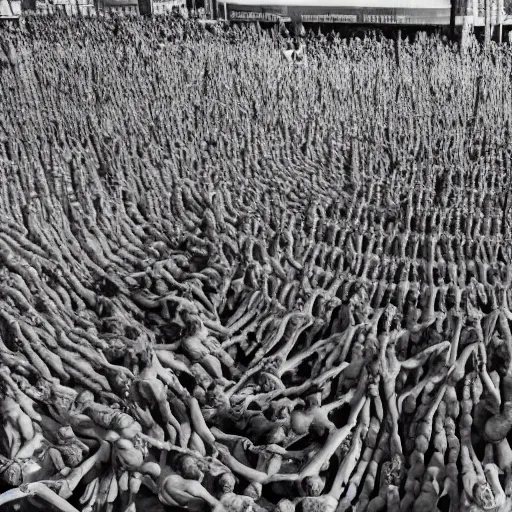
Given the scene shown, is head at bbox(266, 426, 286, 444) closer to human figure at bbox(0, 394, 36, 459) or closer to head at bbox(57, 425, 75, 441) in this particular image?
head at bbox(57, 425, 75, 441)

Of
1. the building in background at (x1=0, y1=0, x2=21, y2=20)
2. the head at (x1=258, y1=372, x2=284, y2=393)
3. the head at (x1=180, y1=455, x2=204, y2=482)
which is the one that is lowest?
the head at (x1=258, y1=372, x2=284, y2=393)

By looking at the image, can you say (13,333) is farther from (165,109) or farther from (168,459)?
(165,109)

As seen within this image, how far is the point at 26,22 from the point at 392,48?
53.4 ft

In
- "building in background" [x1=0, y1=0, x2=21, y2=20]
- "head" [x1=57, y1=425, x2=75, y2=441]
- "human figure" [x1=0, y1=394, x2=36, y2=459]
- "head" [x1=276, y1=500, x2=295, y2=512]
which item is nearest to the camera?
"head" [x1=276, y1=500, x2=295, y2=512]

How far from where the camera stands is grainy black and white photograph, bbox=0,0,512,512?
19.8 feet

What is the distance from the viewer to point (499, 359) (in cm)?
723

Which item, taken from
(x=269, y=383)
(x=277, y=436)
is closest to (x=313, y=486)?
(x=277, y=436)

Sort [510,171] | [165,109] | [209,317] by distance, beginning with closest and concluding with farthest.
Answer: [209,317] → [510,171] → [165,109]

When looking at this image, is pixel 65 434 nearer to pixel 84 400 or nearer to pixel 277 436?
pixel 84 400

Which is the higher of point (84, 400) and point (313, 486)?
point (84, 400)

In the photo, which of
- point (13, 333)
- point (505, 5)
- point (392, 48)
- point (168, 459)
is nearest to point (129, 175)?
point (13, 333)

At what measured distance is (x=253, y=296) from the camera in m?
9.47

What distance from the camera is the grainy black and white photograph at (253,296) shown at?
6031 mm

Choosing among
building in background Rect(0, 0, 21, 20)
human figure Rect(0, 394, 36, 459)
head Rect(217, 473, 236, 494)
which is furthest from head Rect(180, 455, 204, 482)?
building in background Rect(0, 0, 21, 20)
